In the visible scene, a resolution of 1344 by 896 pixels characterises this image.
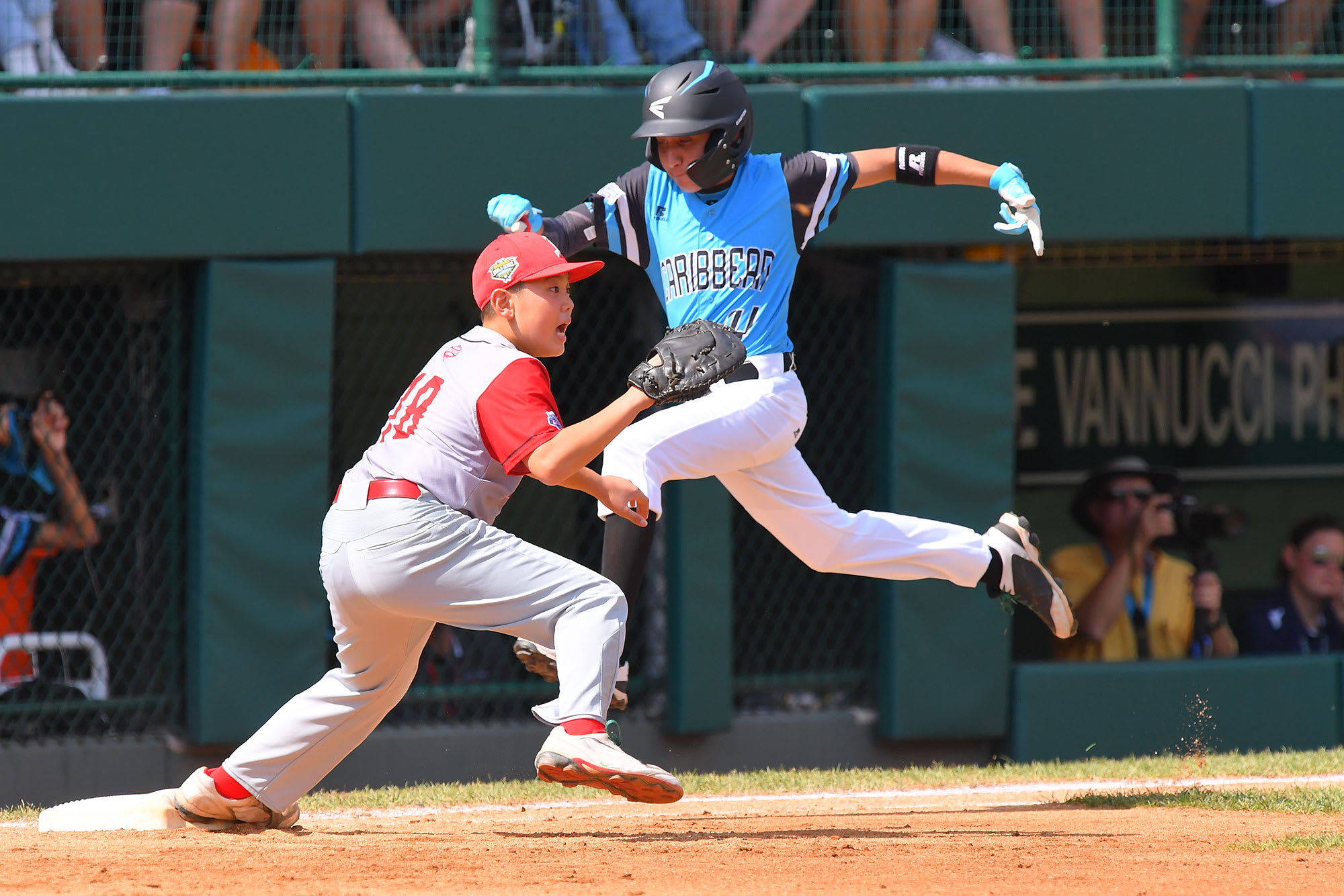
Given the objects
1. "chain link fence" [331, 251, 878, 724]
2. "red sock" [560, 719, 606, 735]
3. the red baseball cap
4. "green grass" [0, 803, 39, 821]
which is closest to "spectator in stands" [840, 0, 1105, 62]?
"chain link fence" [331, 251, 878, 724]

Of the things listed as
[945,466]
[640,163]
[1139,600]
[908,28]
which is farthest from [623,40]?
[1139,600]

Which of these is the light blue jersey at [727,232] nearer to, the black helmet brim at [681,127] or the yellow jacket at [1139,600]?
the black helmet brim at [681,127]

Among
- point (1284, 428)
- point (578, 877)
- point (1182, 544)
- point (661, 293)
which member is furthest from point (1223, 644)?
point (578, 877)

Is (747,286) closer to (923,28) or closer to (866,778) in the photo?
(866,778)

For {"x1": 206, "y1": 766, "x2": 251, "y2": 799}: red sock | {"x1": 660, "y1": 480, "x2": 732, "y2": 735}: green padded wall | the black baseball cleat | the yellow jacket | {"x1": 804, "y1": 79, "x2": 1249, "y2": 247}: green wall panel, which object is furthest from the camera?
the yellow jacket

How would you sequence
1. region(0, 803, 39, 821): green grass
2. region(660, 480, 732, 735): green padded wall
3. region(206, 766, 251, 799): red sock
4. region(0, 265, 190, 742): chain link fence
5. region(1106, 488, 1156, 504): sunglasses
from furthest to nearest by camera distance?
region(1106, 488, 1156, 504): sunglasses
region(660, 480, 732, 735): green padded wall
region(0, 265, 190, 742): chain link fence
region(0, 803, 39, 821): green grass
region(206, 766, 251, 799): red sock

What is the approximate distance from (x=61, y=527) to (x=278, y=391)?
3.48 feet

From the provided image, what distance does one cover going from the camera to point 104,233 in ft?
21.7

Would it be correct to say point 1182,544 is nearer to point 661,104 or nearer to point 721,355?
point 661,104

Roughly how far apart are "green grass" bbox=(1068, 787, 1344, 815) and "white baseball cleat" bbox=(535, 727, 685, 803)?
6.22 ft

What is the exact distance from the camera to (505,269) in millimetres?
4195

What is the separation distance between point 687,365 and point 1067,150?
3974 mm

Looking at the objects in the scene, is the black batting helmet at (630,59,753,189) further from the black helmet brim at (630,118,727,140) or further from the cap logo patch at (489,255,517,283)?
the cap logo patch at (489,255,517,283)

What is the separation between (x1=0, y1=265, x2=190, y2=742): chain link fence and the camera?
679 centimetres
